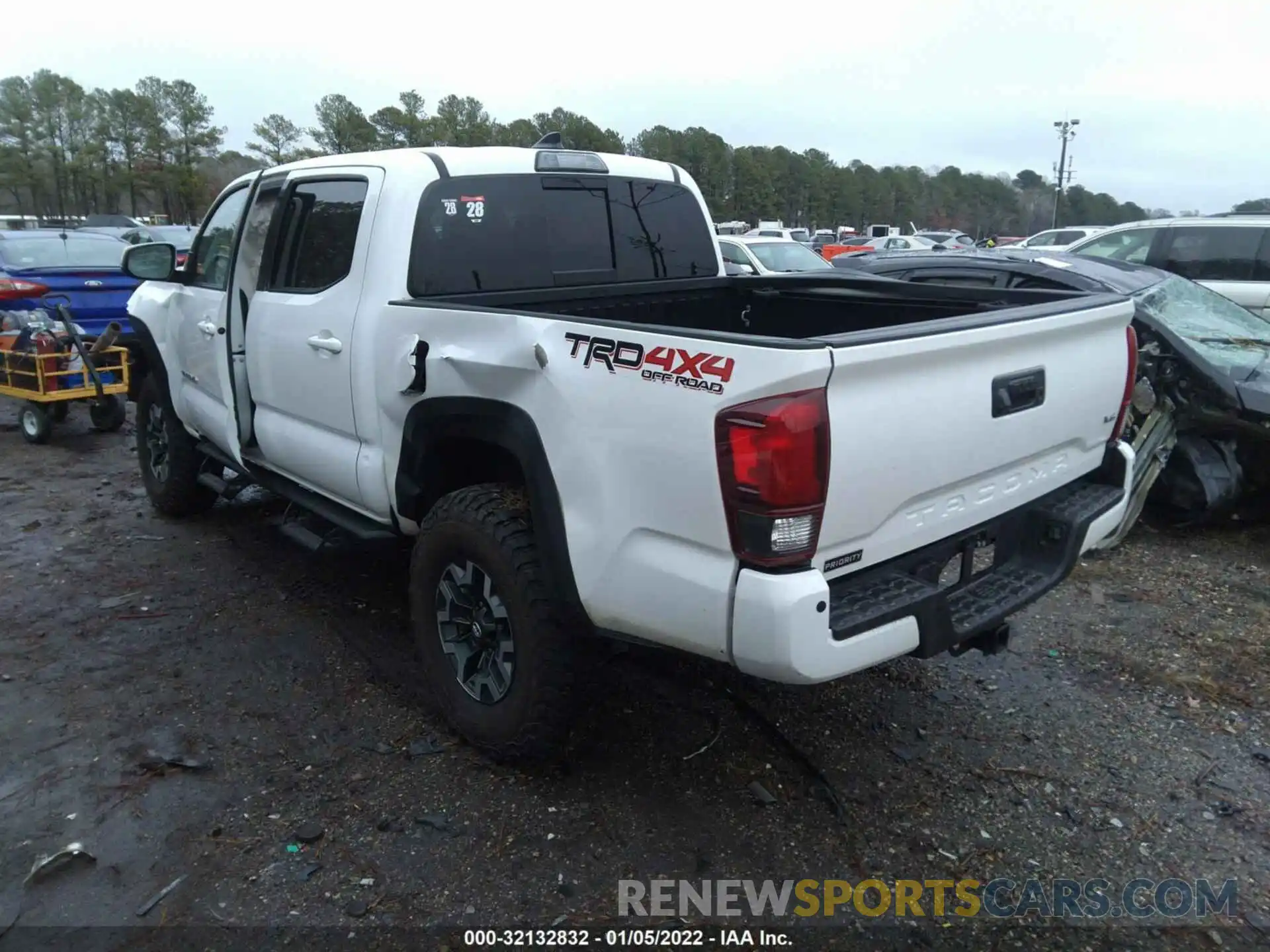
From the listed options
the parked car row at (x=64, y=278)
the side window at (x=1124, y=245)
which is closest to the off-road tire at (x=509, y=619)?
the parked car row at (x=64, y=278)

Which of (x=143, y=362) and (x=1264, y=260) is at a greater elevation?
(x=1264, y=260)

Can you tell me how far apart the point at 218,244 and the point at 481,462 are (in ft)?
8.49

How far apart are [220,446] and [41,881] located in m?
2.67

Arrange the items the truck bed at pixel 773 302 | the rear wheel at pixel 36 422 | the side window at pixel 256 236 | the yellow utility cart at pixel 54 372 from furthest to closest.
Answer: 1. the rear wheel at pixel 36 422
2. the yellow utility cart at pixel 54 372
3. the side window at pixel 256 236
4. the truck bed at pixel 773 302

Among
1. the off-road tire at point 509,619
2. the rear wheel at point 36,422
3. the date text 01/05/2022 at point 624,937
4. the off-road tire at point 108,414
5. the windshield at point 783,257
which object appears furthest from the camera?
the windshield at point 783,257

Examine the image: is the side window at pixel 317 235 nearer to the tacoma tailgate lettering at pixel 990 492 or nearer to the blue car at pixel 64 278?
the tacoma tailgate lettering at pixel 990 492

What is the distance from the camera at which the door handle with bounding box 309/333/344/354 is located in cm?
375

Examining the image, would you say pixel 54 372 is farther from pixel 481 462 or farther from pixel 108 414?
pixel 481 462

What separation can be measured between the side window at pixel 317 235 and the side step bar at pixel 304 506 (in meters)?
0.93

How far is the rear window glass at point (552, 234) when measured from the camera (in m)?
3.67

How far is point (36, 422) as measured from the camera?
8.28 metres

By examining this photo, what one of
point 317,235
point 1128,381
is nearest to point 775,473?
point 1128,381

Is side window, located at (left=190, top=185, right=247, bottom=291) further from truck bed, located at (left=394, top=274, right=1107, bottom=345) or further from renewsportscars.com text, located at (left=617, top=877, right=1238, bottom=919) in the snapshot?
renewsportscars.com text, located at (left=617, top=877, right=1238, bottom=919)

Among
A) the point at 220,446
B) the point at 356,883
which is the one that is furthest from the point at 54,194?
the point at 356,883
